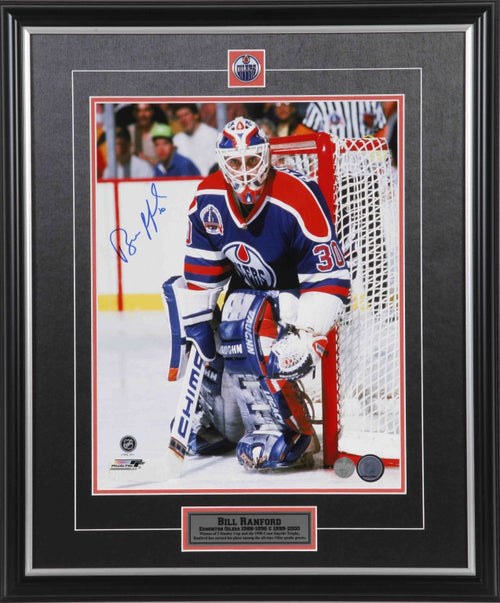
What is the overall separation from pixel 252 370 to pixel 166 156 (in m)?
0.51

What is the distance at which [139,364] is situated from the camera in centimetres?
156

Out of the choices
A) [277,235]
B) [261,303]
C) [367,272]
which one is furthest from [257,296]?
[367,272]

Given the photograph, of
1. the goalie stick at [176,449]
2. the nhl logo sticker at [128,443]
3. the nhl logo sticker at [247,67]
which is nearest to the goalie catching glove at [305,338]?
the goalie stick at [176,449]

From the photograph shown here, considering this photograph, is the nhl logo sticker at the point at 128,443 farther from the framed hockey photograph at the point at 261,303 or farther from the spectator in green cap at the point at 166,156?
the spectator in green cap at the point at 166,156

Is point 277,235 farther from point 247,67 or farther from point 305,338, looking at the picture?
point 247,67

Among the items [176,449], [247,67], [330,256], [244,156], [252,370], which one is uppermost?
[247,67]

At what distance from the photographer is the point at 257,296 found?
5.21 ft

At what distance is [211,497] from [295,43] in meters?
1.01

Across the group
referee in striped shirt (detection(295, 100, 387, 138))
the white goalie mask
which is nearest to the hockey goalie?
the white goalie mask

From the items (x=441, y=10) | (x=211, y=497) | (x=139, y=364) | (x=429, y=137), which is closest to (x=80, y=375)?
(x=139, y=364)

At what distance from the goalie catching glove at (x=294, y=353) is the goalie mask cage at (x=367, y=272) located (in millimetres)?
36

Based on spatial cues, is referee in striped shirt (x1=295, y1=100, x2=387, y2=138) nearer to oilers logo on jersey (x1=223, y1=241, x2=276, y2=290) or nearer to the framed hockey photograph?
the framed hockey photograph

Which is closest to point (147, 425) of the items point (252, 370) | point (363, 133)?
point (252, 370)

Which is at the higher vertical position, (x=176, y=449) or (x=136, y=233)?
(x=136, y=233)
